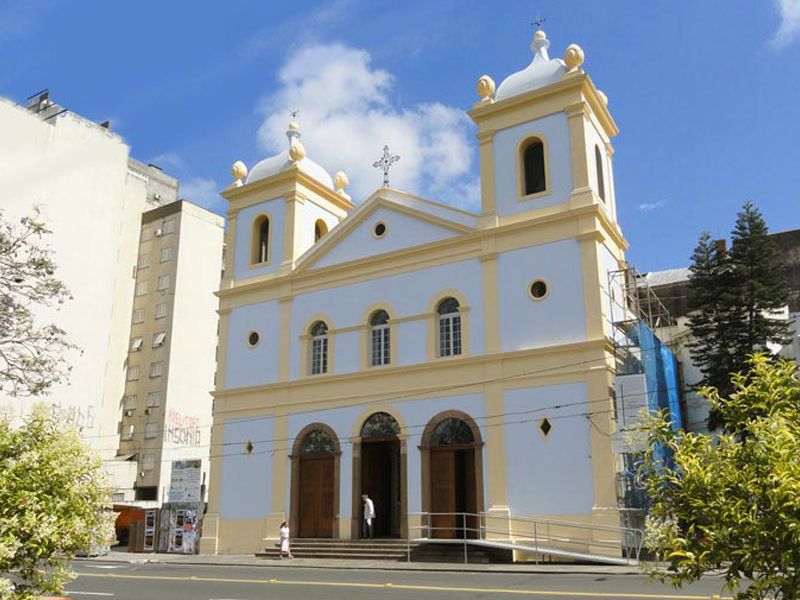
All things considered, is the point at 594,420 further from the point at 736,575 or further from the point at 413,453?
the point at 736,575

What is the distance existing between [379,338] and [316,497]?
510 centimetres

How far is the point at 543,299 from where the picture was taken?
829 inches

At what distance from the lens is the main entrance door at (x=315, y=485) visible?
23109 mm

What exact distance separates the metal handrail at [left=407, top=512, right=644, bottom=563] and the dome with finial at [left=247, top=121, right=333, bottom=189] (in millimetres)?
12685

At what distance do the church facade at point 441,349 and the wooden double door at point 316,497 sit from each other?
0.05m

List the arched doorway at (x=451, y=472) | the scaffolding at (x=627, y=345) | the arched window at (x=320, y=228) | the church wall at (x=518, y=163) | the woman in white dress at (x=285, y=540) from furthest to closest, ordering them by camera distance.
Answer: the arched window at (x=320, y=228)
the woman in white dress at (x=285, y=540)
the church wall at (x=518, y=163)
the arched doorway at (x=451, y=472)
the scaffolding at (x=627, y=345)

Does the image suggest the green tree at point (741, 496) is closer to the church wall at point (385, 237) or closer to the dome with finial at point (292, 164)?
the church wall at point (385, 237)

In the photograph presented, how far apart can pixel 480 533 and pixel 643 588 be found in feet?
24.8

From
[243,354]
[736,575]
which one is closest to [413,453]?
[243,354]

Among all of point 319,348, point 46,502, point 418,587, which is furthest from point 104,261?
point 46,502

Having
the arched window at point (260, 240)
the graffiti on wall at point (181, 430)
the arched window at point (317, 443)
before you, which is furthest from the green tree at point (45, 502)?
the graffiti on wall at point (181, 430)

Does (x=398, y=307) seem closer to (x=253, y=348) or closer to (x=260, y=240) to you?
(x=253, y=348)

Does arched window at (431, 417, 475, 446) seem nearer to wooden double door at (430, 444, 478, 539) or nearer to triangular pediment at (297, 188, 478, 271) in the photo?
wooden double door at (430, 444, 478, 539)

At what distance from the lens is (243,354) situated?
26406 mm
